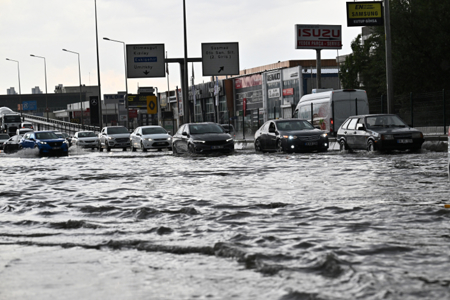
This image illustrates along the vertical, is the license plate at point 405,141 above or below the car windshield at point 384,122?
below

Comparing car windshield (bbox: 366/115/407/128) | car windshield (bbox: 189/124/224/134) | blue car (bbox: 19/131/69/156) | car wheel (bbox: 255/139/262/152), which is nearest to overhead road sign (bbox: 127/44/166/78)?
blue car (bbox: 19/131/69/156)

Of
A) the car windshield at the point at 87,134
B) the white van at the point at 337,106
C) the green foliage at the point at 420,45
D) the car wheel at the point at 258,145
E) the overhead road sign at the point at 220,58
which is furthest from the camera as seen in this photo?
the car windshield at the point at 87,134

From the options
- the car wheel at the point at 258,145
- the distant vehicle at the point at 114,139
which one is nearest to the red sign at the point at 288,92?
the distant vehicle at the point at 114,139

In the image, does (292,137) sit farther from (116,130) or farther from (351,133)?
(116,130)

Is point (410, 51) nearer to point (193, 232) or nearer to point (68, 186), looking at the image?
point (68, 186)

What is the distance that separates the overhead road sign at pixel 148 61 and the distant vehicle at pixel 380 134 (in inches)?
915

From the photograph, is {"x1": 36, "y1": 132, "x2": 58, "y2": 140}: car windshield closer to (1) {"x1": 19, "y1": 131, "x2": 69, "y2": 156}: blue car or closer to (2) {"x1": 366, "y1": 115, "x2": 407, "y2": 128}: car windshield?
(1) {"x1": 19, "y1": 131, "x2": 69, "y2": 156}: blue car

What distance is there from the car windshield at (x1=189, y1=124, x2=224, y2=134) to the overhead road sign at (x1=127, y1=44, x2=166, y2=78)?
17.3 m

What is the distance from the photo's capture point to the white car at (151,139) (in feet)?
115

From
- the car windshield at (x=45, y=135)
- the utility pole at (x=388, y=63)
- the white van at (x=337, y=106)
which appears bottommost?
the car windshield at (x=45, y=135)

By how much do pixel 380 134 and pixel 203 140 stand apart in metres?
7.54

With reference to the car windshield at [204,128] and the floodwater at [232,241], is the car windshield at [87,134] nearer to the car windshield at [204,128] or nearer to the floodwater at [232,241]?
the car windshield at [204,128]

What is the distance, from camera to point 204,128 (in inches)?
1130

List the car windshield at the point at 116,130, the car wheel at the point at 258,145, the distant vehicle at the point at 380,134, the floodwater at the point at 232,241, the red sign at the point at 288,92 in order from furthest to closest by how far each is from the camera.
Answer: the red sign at the point at 288,92 < the car windshield at the point at 116,130 < the car wheel at the point at 258,145 < the distant vehicle at the point at 380,134 < the floodwater at the point at 232,241
